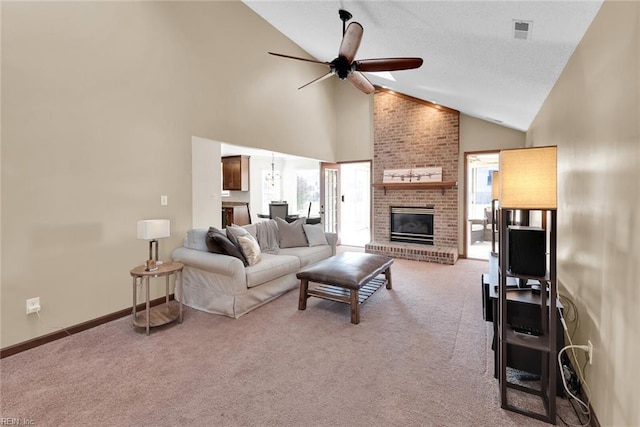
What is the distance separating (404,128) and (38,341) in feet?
21.4

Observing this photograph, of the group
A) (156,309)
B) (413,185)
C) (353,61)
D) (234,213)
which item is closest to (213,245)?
(156,309)

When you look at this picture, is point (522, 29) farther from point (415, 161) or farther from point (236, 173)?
point (236, 173)

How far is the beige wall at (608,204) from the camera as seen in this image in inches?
50.7

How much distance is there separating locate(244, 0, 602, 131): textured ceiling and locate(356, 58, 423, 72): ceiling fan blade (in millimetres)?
224

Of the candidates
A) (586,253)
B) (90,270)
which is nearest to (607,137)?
(586,253)

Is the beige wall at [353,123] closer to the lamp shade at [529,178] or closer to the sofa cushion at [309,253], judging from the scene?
the sofa cushion at [309,253]

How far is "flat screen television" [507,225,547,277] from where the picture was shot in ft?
5.94

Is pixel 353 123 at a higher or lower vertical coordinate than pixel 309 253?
higher

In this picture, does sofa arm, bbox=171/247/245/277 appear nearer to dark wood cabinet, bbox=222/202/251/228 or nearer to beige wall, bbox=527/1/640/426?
beige wall, bbox=527/1/640/426

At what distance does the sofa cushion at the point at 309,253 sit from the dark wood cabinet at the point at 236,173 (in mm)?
3857

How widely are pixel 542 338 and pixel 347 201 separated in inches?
333

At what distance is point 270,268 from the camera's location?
357 cm

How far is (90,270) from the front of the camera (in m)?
2.94

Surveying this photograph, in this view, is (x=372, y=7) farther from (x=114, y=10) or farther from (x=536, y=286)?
(x=536, y=286)
